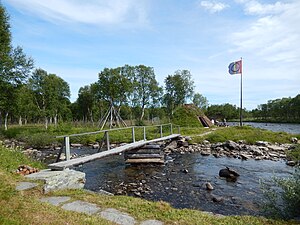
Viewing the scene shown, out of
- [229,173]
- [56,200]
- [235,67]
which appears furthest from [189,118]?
[56,200]

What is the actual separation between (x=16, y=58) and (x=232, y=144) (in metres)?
21.4

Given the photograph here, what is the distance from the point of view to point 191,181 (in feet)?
32.2

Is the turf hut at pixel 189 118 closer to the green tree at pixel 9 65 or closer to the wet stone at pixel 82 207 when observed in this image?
the green tree at pixel 9 65

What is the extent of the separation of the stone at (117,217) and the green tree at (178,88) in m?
44.5

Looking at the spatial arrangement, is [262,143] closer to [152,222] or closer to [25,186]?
[152,222]

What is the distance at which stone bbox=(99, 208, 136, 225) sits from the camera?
3757mm

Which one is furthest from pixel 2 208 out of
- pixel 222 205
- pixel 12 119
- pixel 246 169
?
pixel 12 119

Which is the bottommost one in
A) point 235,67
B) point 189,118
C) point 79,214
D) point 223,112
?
point 79,214

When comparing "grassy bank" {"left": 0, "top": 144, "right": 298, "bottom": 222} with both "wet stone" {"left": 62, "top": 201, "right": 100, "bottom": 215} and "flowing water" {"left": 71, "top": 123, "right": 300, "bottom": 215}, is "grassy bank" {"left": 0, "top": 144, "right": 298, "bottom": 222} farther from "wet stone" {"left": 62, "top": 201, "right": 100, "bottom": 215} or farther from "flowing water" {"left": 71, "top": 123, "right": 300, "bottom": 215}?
"flowing water" {"left": 71, "top": 123, "right": 300, "bottom": 215}

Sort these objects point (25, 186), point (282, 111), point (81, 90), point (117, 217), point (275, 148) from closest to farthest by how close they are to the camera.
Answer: point (117, 217) → point (25, 186) → point (275, 148) → point (81, 90) → point (282, 111)

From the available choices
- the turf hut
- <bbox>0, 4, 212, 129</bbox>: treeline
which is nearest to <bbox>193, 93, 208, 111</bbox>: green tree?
<bbox>0, 4, 212, 129</bbox>: treeline

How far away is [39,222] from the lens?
343 centimetres

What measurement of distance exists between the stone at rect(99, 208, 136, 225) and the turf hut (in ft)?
89.5

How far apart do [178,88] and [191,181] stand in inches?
1546
